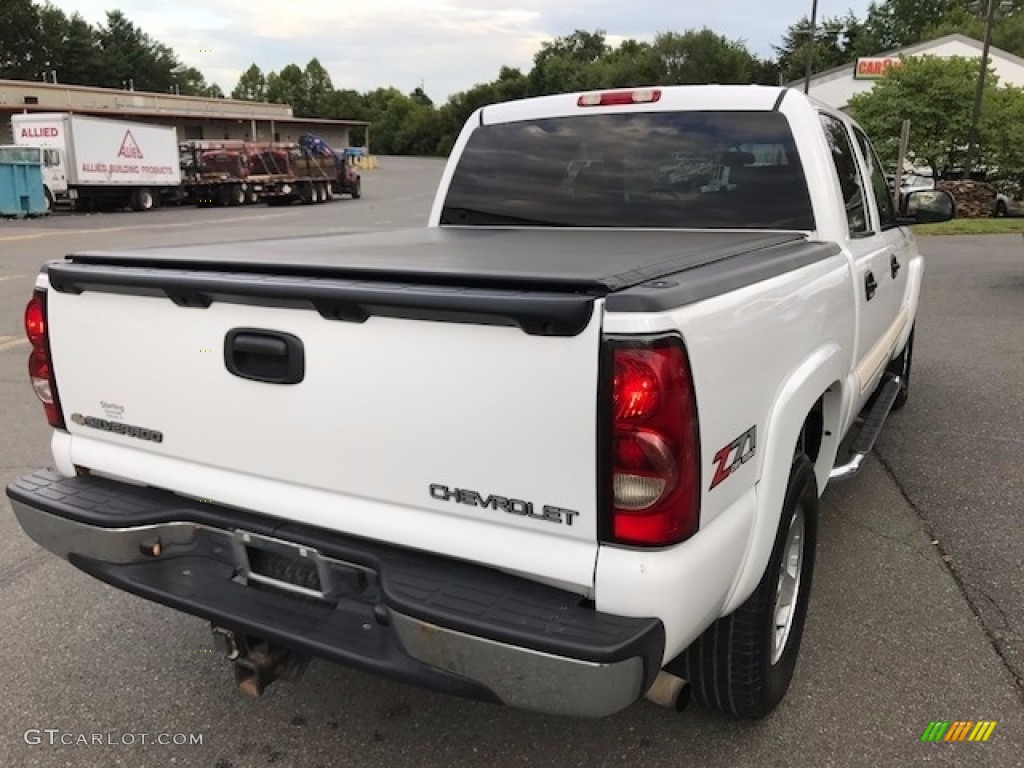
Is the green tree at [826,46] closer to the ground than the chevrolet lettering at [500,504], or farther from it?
farther from it

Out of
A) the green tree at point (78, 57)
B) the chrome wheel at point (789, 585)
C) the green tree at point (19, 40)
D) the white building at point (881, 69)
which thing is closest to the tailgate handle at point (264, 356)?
the chrome wheel at point (789, 585)

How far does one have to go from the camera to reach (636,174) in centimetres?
411

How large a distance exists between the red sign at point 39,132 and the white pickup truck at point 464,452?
108ft

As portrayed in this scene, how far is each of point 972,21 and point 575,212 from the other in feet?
344

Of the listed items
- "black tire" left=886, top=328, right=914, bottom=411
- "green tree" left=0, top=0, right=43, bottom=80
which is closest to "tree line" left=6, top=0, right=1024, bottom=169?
"green tree" left=0, top=0, right=43, bottom=80

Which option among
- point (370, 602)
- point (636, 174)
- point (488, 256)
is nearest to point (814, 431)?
point (488, 256)

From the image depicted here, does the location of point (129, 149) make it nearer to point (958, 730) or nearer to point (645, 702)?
point (645, 702)

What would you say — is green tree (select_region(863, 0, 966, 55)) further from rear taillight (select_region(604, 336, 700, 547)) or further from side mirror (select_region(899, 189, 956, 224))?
rear taillight (select_region(604, 336, 700, 547))

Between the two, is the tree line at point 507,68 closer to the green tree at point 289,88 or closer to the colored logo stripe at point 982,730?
the green tree at point 289,88

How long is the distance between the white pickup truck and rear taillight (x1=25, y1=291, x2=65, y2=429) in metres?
0.01

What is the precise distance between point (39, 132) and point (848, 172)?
33.8 metres

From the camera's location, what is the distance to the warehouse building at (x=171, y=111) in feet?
169

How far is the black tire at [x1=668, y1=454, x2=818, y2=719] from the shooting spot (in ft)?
8.32

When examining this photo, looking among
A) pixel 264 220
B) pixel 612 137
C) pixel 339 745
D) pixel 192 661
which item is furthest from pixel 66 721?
pixel 264 220
